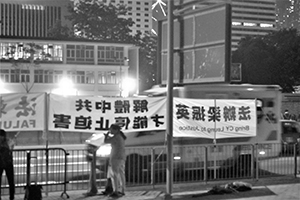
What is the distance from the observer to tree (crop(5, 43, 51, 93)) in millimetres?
50625

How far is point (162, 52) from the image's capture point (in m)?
11.8

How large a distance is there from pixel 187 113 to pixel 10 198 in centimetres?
491

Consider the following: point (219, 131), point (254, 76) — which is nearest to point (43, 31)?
point (254, 76)

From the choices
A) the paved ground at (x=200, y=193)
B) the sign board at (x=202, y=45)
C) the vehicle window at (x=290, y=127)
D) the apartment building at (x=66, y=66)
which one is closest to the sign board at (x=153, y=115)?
the sign board at (x=202, y=45)

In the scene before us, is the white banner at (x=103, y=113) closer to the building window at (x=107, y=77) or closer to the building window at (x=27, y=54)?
the building window at (x=27, y=54)

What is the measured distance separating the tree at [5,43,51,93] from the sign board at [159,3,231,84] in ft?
134

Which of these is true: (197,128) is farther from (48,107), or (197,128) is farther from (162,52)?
(48,107)

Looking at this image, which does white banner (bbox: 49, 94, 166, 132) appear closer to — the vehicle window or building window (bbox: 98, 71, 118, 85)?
the vehicle window

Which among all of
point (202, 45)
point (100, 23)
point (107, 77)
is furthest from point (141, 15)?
point (202, 45)

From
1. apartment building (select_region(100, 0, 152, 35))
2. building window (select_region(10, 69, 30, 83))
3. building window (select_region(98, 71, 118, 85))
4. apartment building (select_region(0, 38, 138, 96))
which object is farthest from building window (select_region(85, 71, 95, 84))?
apartment building (select_region(100, 0, 152, 35))

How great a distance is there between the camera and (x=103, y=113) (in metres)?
11.9

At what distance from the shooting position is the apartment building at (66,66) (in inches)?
2015

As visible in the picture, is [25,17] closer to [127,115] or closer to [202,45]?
[127,115]

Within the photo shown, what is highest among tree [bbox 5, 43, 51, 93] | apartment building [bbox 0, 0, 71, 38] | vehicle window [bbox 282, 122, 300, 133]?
apartment building [bbox 0, 0, 71, 38]
